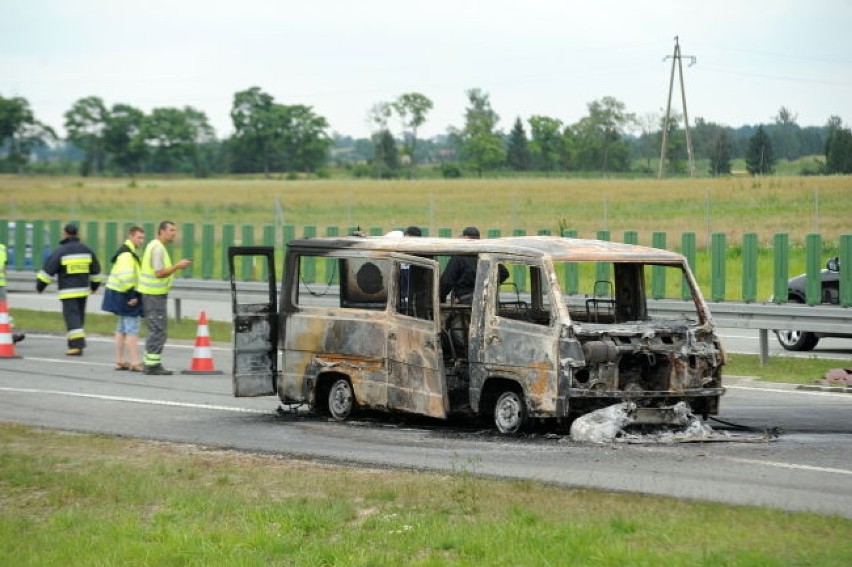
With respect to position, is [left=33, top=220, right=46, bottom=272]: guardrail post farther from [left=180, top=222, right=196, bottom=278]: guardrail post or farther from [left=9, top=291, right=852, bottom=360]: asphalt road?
[left=180, top=222, right=196, bottom=278]: guardrail post

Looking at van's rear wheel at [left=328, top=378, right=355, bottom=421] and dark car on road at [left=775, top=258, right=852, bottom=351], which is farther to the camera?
dark car on road at [left=775, top=258, right=852, bottom=351]

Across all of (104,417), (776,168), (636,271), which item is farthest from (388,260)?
(776,168)

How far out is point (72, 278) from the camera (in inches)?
910

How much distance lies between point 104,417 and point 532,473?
5.96m

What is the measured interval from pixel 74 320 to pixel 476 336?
10.4 metres

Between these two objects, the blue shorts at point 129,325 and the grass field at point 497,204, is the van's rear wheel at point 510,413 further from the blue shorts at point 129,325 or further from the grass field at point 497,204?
the grass field at point 497,204

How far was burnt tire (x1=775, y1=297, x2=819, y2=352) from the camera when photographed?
22927mm

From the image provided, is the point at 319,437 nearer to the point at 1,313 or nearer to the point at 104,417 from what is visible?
the point at 104,417

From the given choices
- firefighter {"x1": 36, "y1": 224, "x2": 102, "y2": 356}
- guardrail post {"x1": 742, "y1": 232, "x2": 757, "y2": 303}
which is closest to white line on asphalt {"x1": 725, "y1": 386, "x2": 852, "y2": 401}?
guardrail post {"x1": 742, "y1": 232, "x2": 757, "y2": 303}

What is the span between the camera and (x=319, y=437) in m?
14.4

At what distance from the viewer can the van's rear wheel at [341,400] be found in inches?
607

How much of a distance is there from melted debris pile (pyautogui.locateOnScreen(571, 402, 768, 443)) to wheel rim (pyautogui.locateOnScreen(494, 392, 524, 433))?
0.56m

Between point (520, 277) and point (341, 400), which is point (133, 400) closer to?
point (341, 400)

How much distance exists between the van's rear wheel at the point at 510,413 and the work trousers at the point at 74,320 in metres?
10.5
